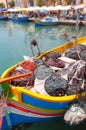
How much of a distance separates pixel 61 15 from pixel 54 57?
26.3 metres

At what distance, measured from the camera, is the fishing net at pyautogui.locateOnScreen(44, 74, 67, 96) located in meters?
6.21

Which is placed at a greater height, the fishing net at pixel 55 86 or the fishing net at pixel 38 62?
the fishing net at pixel 38 62

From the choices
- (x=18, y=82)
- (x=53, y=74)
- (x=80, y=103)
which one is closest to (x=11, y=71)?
(x=18, y=82)

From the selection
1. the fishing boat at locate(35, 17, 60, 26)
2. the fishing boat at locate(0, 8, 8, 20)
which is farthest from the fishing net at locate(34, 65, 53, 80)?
the fishing boat at locate(0, 8, 8, 20)

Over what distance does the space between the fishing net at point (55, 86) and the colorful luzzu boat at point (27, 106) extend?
213mm

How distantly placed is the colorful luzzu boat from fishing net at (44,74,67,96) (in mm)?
213

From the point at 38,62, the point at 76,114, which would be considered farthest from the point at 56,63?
the point at 76,114

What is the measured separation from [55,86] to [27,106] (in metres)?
0.96

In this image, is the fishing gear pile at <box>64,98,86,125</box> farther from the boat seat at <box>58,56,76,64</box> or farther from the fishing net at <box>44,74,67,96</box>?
the boat seat at <box>58,56,76,64</box>

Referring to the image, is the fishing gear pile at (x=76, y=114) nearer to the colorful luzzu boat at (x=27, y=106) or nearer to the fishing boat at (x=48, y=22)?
the colorful luzzu boat at (x=27, y=106)

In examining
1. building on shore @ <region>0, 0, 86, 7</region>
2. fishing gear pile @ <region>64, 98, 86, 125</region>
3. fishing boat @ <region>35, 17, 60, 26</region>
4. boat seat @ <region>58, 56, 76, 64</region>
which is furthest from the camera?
building on shore @ <region>0, 0, 86, 7</region>

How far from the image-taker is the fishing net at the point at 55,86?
6207 millimetres

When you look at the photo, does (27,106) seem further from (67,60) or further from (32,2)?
(32,2)

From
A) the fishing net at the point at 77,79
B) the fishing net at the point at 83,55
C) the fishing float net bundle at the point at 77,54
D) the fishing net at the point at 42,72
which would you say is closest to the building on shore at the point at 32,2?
the fishing float net bundle at the point at 77,54
